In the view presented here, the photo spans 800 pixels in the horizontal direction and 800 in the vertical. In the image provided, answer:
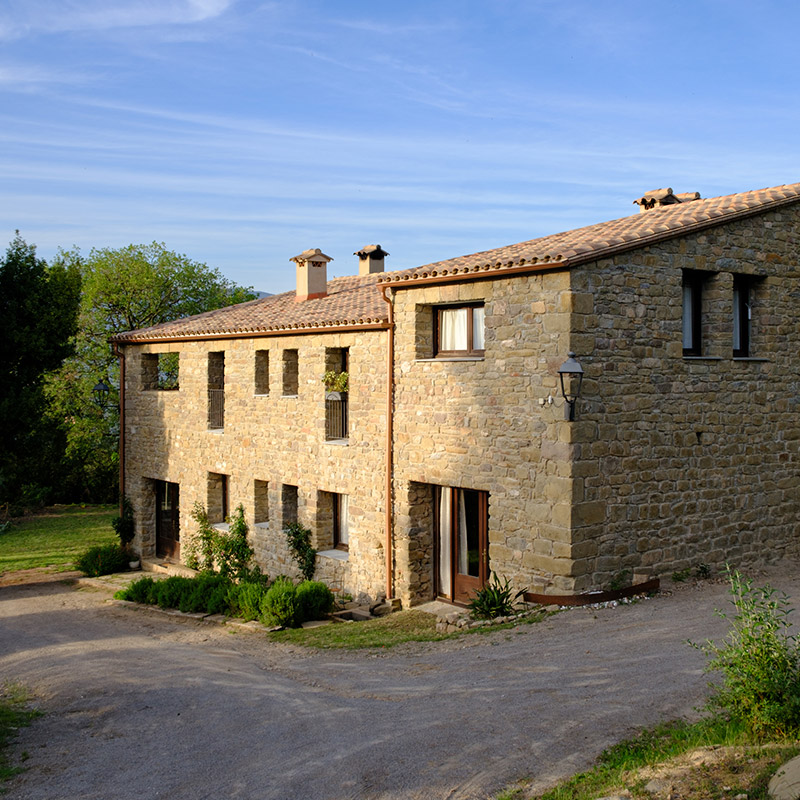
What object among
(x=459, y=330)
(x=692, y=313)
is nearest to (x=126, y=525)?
(x=459, y=330)

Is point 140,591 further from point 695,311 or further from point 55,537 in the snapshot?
point 695,311

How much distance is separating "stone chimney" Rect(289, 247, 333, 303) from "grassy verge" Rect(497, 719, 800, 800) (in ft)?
45.1

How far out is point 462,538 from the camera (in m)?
12.7

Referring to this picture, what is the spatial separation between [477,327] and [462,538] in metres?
3.20

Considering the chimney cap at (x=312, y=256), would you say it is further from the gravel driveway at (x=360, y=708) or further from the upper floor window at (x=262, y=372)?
the gravel driveway at (x=360, y=708)

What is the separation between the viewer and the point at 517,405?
11.2 meters

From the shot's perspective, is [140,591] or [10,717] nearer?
[10,717]

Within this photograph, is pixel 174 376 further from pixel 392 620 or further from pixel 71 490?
pixel 392 620

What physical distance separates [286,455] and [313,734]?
910 cm

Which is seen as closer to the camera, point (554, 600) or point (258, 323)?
point (554, 600)

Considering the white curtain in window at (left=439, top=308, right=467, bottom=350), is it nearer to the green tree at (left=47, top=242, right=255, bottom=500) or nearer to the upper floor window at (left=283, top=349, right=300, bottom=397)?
the upper floor window at (left=283, top=349, right=300, bottom=397)

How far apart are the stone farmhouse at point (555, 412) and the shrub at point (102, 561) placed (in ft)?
17.2

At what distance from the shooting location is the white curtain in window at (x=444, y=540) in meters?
12.8

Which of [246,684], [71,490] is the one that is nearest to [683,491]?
[246,684]
